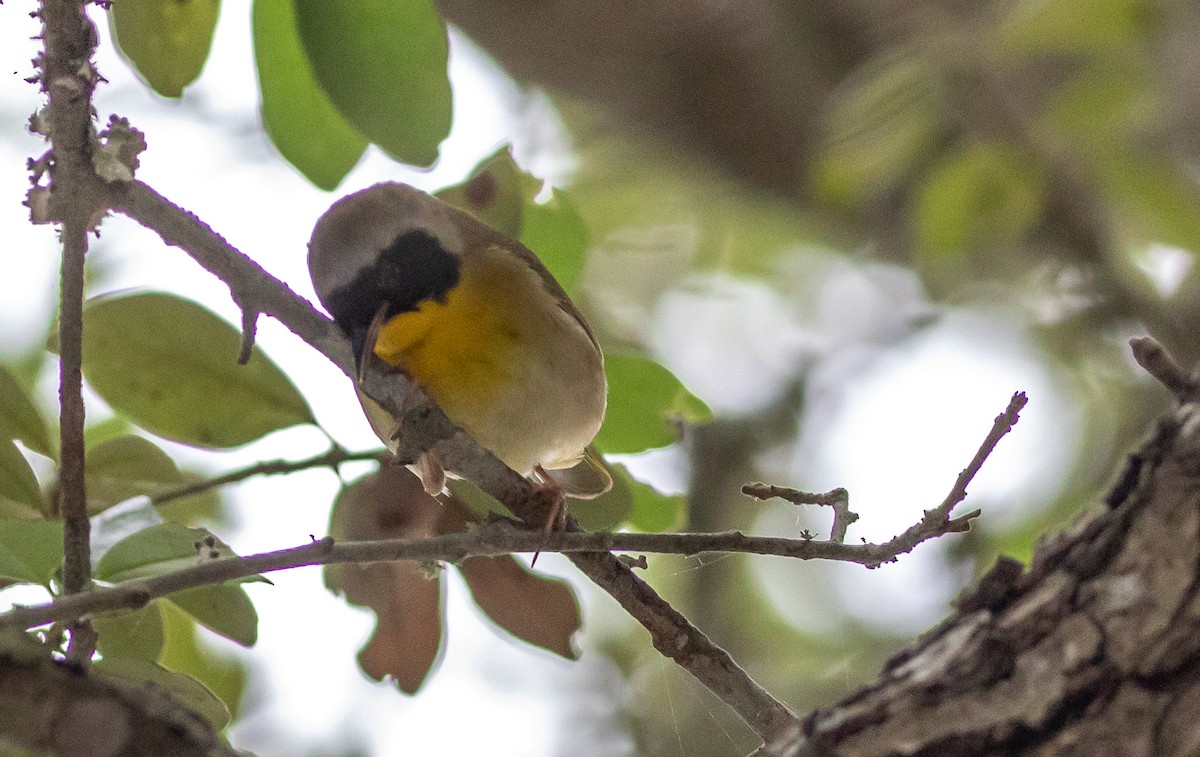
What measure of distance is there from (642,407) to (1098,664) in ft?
3.96

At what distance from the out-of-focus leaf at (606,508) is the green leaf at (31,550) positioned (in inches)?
39.2

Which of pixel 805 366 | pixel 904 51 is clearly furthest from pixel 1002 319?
pixel 904 51

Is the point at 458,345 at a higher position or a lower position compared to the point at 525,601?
higher

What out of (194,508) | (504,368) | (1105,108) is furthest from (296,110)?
(1105,108)

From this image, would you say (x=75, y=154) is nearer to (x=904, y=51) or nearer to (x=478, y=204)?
(x=478, y=204)

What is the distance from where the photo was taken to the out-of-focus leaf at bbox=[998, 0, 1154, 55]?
377 cm

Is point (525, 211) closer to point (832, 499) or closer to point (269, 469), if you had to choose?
point (269, 469)

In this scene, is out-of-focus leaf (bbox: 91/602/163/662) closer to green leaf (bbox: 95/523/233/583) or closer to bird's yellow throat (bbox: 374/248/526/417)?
green leaf (bbox: 95/523/233/583)

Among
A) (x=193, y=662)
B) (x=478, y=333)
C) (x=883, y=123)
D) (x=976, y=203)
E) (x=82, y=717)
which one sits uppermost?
(x=883, y=123)

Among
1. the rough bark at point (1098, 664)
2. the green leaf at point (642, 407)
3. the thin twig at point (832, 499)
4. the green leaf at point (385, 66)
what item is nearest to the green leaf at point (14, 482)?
the green leaf at point (385, 66)

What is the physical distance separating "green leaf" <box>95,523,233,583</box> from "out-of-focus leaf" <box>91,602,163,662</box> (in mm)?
216

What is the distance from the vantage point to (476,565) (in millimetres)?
2252

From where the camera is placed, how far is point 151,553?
5.52ft

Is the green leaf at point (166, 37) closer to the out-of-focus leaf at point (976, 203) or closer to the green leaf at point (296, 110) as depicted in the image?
the green leaf at point (296, 110)
